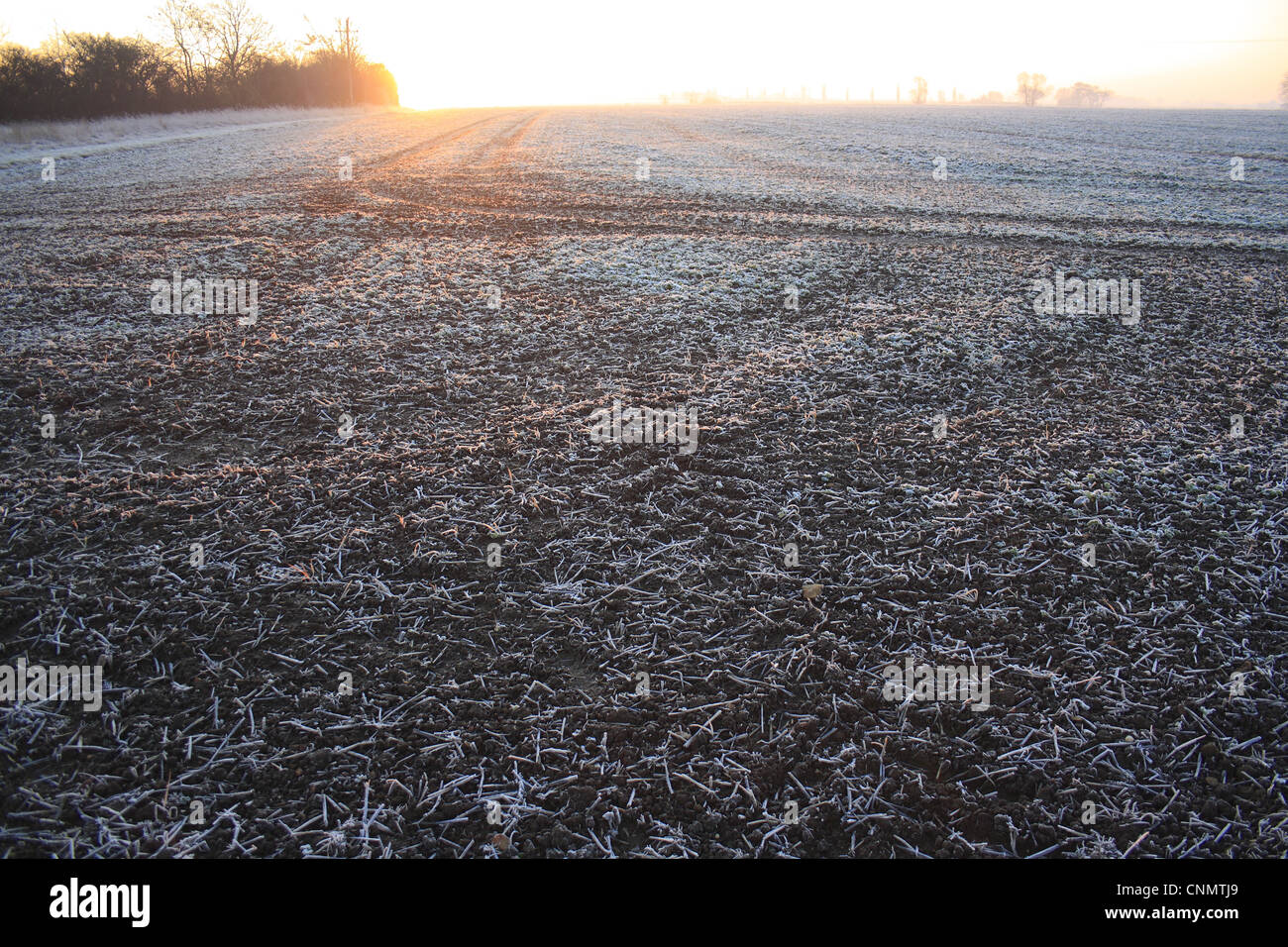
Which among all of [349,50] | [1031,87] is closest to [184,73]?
[349,50]

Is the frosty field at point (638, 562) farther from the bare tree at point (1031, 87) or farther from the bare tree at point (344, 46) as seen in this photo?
the bare tree at point (1031, 87)

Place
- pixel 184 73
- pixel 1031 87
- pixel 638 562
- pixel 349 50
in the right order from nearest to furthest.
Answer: pixel 638 562, pixel 184 73, pixel 349 50, pixel 1031 87

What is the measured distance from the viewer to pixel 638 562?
3.59 m

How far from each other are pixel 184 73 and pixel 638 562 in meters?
47.8

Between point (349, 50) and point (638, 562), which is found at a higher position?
point (349, 50)

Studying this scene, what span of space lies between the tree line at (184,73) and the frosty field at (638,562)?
25069mm

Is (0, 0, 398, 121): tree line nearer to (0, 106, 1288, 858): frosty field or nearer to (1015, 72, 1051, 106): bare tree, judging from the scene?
(0, 106, 1288, 858): frosty field

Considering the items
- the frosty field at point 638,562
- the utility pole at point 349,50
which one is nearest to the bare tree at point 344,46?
the utility pole at point 349,50

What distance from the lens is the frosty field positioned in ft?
7.91

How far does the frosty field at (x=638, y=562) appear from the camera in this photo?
241 centimetres

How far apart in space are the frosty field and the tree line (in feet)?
82.2

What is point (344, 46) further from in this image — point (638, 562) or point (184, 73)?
point (638, 562)
